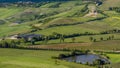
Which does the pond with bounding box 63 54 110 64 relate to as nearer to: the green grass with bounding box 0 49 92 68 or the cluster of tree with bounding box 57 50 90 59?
the cluster of tree with bounding box 57 50 90 59

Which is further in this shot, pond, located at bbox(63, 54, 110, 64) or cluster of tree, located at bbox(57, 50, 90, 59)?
cluster of tree, located at bbox(57, 50, 90, 59)

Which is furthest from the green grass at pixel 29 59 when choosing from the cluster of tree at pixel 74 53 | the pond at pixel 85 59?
the pond at pixel 85 59

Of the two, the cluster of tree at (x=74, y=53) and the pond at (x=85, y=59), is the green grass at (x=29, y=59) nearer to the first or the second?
the cluster of tree at (x=74, y=53)

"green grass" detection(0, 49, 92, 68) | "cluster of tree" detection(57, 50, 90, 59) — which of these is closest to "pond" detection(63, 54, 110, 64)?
"cluster of tree" detection(57, 50, 90, 59)

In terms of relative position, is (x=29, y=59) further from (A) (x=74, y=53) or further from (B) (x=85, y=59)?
(A) (x=74, y=53)

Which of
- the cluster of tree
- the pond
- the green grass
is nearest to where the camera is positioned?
the green grass

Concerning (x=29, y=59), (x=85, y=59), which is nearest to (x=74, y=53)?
(x=85, y=59)

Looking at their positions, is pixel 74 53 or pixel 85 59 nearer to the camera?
pixel 85 59

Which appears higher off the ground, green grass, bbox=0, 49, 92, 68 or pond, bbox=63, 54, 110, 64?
green grass, bbox=0, 49, 92, 68

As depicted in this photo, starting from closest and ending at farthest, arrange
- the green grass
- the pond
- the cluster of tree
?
the green grass, the pond, the cluster of tree

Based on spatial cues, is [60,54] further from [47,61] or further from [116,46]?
[116,46]
